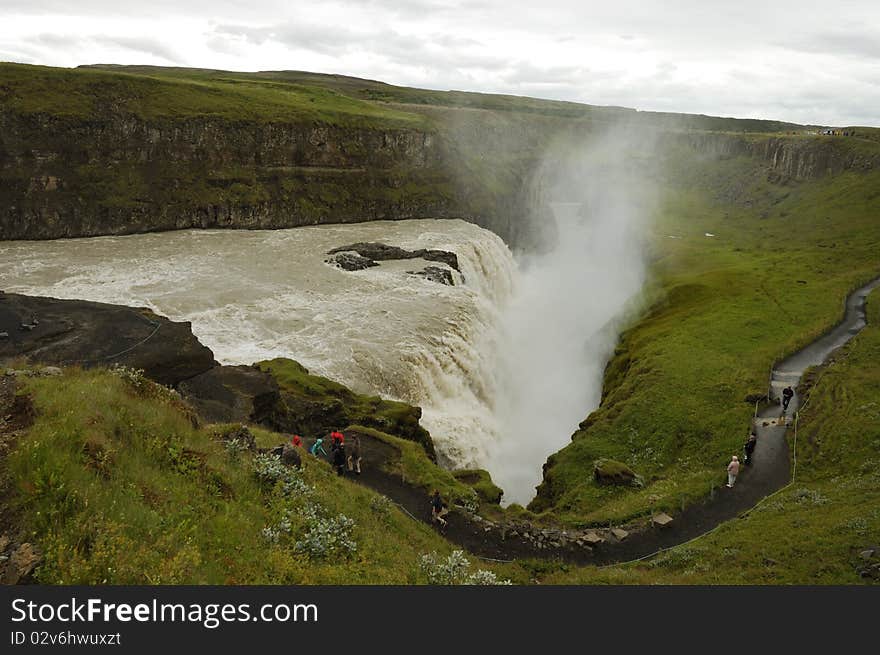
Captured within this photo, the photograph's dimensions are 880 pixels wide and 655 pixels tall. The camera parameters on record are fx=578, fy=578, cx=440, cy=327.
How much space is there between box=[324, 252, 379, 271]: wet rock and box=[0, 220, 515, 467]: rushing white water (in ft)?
3.96

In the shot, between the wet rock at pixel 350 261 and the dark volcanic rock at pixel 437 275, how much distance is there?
212 inches

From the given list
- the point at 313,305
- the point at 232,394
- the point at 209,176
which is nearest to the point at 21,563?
the point at 232,394

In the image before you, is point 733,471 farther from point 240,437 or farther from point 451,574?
point 240,437

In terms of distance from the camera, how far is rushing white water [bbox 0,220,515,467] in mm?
35531

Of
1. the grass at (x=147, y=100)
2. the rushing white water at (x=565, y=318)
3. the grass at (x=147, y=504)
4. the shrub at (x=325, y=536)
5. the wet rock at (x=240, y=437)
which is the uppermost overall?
the grass at (x=147, y=100)

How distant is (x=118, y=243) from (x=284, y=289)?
24.6m

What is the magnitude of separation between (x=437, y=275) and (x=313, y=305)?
14.8 metres

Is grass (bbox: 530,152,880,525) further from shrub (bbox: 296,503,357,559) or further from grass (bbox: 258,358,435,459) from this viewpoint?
shrub (bbox: 296,503,357,559)

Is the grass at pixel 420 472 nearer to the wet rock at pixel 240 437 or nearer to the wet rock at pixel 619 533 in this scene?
the wet rock at pixel 619 533

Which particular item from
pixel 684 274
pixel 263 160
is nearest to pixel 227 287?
pixel 263 160

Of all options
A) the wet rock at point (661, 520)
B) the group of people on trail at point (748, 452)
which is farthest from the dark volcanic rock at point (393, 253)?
the wet rock at point (661, 520)

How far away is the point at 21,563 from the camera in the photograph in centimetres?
869

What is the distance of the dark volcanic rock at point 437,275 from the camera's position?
5569 cm
